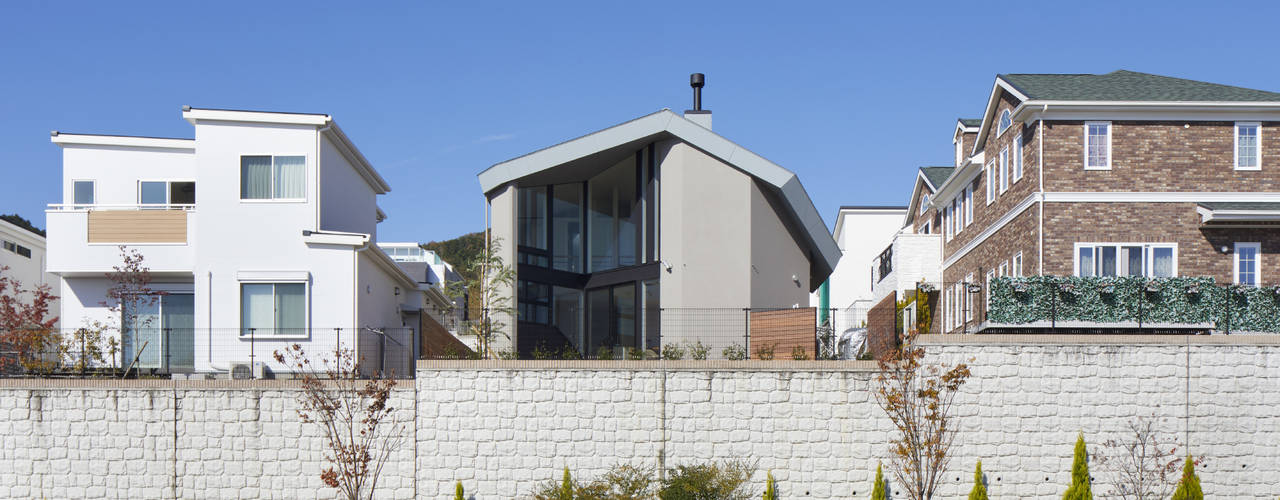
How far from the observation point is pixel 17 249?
126 ft

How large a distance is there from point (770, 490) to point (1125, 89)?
1220cm

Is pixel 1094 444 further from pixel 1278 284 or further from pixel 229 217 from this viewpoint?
pixel 229 217

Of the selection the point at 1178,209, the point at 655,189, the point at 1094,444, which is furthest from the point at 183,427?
the point at 1178,209

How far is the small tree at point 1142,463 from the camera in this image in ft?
72.8

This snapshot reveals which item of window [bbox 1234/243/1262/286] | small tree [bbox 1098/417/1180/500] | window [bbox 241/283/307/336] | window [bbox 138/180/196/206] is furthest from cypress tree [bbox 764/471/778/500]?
window [bbox 138/180/196/206]

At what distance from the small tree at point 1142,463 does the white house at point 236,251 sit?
13.7m

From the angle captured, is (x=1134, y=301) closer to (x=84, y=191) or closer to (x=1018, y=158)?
(x=1018, y=158)

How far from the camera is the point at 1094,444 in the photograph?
2245 centimetres

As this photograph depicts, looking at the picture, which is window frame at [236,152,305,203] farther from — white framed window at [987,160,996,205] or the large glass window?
white framed window at [987,160,996,205]

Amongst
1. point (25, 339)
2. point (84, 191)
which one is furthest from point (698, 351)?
point (84, 191)

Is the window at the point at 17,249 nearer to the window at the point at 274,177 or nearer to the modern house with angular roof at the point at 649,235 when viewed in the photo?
the window at the point at 274,177

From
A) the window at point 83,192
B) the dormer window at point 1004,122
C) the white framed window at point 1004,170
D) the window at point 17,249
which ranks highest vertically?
the dormer window at point 1004,122

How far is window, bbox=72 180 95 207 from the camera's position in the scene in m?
29.6

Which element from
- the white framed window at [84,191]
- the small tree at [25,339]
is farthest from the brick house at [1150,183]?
the white framed window at [84,191]
